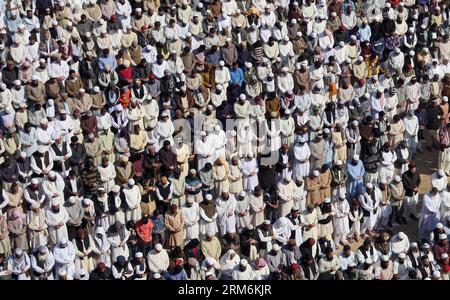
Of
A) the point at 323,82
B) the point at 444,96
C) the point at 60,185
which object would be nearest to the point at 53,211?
the point at 60,185

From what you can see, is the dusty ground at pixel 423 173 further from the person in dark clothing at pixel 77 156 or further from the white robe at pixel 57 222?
the white robe at pixel 57 222

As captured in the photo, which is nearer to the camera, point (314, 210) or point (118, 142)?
point (314, 210)

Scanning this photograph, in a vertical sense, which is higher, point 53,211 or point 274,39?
point 274,39

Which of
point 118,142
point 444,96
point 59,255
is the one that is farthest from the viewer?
point 444,96

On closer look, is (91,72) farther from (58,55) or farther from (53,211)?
(53,211)

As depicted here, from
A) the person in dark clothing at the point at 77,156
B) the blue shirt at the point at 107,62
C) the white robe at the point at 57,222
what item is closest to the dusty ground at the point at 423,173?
the person in dark clothing at the point at 77,156

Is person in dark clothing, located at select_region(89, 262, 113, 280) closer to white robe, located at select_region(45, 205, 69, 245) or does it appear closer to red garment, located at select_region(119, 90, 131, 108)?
white robe, located at select_region(45, 205, 69, 245)

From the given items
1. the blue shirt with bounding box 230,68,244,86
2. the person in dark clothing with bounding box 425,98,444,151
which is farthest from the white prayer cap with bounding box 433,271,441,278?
the blue shirt with bounding box 230,68,244,86
